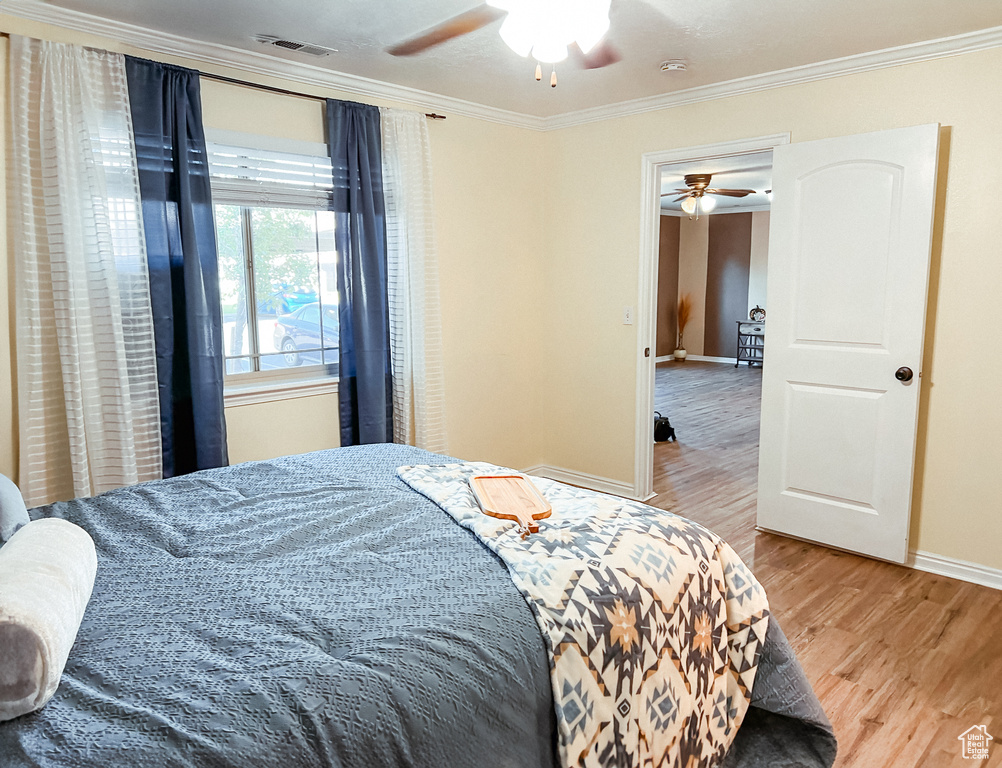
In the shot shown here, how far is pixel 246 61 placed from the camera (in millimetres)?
Result: 3102

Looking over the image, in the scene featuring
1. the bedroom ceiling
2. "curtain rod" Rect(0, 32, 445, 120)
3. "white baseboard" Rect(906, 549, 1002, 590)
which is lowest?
"white baseboard" Rect(906, 549, 1002, 590)

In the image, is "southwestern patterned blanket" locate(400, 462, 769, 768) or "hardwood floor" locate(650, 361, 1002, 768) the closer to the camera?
"southwestern patterned blanket" locate(400, 462, 769, 768)

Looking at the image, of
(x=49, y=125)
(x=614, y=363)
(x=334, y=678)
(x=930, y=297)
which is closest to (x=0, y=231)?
(x=49, y=125)

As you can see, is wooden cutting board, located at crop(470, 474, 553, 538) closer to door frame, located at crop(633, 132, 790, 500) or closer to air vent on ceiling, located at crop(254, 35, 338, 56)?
air vent on ceiling, located at crop(254, 35, 338, 56)

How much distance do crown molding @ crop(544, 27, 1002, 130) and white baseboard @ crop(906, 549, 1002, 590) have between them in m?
2.24

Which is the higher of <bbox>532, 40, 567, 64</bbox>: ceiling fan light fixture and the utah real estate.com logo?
<bbox>532, 40, 567, 64</bbox>: ceiling fan light fixture

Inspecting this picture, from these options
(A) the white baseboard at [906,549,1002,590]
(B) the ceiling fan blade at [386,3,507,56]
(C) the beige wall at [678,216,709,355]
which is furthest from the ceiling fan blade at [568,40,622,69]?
(C) the beige wall at [678,216,709,355]

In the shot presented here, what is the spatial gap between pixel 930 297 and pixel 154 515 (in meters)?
3.26

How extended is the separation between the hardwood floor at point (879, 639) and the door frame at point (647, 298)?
264 millimetres

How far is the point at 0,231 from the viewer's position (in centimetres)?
255

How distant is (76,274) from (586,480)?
3.12 m

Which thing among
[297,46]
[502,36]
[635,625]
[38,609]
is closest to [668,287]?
[297,46]

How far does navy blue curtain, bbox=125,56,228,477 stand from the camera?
2.81 m

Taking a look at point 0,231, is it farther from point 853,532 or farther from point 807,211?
point 853,532
